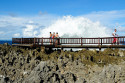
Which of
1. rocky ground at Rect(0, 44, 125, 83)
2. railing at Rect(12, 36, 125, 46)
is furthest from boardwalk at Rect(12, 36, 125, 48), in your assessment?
rocky ground at Rect(0, 44, 125, 83)

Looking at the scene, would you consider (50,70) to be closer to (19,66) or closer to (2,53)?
(19,66)

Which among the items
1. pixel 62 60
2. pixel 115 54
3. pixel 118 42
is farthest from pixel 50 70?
pixel 118 42

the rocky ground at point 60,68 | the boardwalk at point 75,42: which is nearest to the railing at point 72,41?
the boardwalk at point 75,42

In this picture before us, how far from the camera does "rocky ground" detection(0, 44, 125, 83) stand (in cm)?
1347

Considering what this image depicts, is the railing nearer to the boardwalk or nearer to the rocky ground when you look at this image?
→ the boardwalk

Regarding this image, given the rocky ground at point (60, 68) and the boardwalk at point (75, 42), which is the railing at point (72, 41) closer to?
the boardwalk at point (75, 42)

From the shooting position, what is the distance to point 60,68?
50.7 feet

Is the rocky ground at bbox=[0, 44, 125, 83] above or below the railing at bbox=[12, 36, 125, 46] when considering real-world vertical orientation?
below

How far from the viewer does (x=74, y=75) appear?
1467cm

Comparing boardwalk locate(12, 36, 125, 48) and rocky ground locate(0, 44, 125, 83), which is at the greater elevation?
boardwalk locate(12, 36, 125, 48)

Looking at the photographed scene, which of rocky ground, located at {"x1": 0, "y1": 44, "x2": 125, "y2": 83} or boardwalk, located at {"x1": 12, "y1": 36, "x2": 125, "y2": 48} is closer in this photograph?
rocky ground, located at {"x1": 0, "y1": 44, "x2": 125, "y2": 83}

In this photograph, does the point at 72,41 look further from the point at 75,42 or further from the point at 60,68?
the point at 60,68

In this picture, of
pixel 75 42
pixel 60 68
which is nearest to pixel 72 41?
pixel 75 42

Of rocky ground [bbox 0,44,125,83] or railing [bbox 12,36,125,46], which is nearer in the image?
rocky ground [bbox 0,44,125,83]
